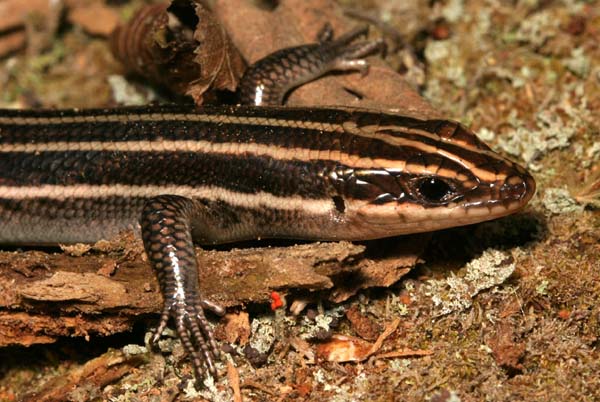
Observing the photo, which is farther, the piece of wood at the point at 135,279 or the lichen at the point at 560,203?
the lichen at the point at 560,203

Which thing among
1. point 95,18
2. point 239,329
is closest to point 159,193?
point 239,329

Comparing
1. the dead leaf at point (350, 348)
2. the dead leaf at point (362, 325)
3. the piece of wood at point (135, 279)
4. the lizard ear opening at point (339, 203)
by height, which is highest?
the lizard ear opening at point (339, 203)

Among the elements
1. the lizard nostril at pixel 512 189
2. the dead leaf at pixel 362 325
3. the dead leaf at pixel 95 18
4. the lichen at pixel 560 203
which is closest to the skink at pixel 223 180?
the lizard nostril at pixel 512 189

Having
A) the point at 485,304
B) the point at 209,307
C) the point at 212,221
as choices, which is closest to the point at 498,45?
the point at 485,304

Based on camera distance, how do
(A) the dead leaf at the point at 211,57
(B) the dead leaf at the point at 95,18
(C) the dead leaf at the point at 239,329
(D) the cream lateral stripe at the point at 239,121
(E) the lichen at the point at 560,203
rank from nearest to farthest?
(D) the cream lateral stripe at the point at 239,121, (C) the dead leaf at the point at 239,329, (E) the lichen at the point at 560,203, (A) the dead leaf at the point at 211,57, (B) the dead leaf at the point at 95,18

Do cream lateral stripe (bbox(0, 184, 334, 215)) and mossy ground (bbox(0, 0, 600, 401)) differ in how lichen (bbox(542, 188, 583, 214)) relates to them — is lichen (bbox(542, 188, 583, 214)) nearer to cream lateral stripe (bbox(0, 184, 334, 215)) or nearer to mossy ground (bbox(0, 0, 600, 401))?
mossy ground (bbox(0, 0, 600, 401))

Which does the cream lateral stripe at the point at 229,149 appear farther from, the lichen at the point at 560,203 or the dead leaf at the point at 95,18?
the dead leaf at the point at 95,18

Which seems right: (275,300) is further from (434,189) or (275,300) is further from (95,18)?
(95,18)
